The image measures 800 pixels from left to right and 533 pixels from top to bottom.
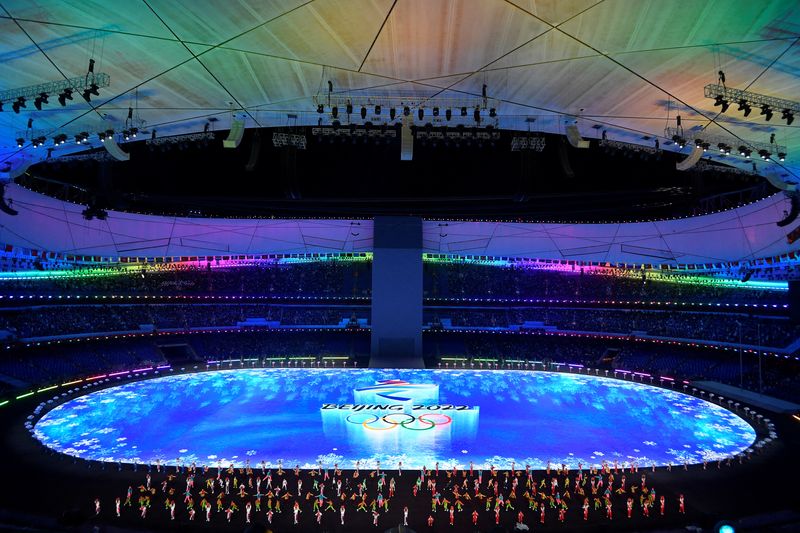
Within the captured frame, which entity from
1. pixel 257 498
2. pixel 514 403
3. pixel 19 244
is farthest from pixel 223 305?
pixel 257 498

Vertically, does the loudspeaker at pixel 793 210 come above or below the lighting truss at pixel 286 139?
below

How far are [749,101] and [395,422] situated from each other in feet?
64.7

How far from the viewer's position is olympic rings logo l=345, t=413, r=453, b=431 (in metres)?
24.6

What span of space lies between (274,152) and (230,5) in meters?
20.0

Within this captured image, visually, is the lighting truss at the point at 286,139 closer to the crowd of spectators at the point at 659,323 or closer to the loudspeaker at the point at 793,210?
the loudspeaker at the point at 793,210

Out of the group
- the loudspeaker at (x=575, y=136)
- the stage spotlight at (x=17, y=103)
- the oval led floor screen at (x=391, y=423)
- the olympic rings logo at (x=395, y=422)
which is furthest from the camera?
the olympic rings logo at (x=395, y=422)

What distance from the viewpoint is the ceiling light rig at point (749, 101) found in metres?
14.5

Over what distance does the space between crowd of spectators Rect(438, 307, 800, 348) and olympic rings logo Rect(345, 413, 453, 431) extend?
2173 cm

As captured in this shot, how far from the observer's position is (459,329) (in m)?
46.8

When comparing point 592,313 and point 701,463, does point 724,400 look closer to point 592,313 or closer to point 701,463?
point 701,463

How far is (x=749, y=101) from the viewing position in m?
15.0

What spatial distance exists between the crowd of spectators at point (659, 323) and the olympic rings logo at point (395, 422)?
2173 cm

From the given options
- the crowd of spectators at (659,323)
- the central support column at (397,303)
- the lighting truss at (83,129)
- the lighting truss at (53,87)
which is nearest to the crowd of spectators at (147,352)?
the central support column at (397,303)

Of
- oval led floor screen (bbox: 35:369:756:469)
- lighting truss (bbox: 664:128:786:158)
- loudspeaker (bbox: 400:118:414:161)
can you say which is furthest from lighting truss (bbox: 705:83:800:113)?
oval led floor screen (bbox: 35:369:756:469)
